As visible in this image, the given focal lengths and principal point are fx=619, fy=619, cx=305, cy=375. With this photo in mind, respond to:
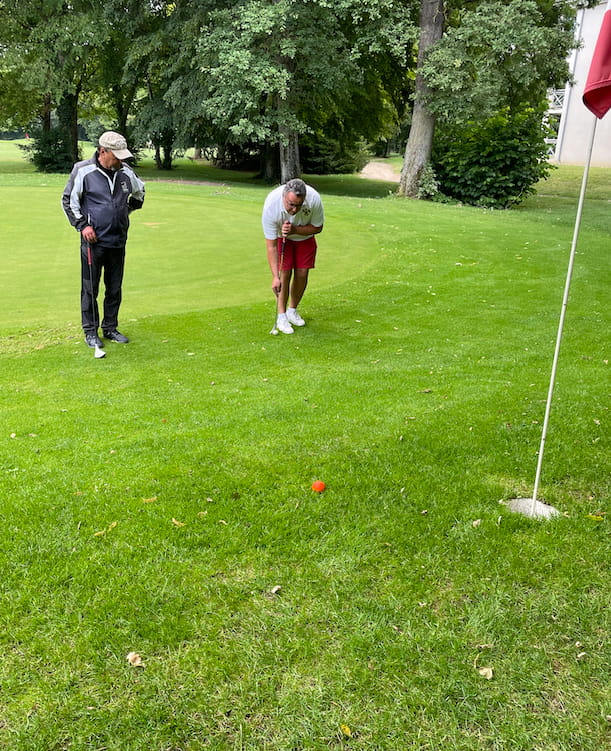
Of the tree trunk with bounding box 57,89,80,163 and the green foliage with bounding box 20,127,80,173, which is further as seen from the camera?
the tree trunk with bounding box 57,89,80,163

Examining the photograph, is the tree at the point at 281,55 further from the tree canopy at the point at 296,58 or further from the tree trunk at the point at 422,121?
the tree trunk at the point at 422,121

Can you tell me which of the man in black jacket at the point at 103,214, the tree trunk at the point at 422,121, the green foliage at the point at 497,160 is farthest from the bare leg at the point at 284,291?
the tree trunk at the point at 422,121

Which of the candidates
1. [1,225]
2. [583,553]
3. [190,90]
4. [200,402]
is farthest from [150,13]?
[583,553]

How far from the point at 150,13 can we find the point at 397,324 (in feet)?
82.8

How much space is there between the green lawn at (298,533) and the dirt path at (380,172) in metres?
30.9

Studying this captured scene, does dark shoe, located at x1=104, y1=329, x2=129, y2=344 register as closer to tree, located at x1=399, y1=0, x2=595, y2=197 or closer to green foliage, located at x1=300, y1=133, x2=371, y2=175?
tree, located at x1=399, y1=0, x2=595, y2=197

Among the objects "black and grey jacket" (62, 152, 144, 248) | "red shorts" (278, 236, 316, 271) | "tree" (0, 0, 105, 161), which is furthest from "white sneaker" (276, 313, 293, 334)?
"tree" (0, 0, 105, 161)

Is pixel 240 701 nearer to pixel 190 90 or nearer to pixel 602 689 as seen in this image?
pixel 602 689

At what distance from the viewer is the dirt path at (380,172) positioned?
121 feet

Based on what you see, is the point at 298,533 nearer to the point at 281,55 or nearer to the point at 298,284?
the point at 298,284

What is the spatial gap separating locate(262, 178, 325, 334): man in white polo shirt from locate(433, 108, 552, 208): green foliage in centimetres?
1532

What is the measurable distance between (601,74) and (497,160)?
18.6m

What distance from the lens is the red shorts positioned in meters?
6.69

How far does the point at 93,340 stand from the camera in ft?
20.1
